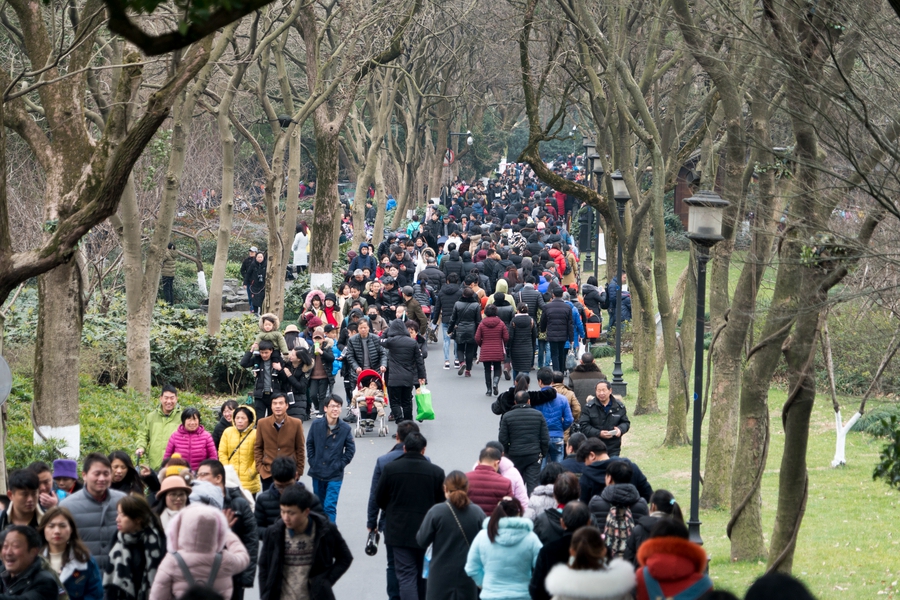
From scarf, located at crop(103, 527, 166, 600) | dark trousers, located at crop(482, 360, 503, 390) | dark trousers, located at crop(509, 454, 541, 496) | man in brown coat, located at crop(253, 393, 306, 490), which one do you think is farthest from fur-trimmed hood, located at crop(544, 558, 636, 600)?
dark trousers, located at crop(482, 360, 503, 390)

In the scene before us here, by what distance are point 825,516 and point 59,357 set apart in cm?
958

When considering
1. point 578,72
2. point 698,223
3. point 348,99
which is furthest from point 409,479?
point 578,72

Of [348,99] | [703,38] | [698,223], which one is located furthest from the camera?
[348,99]

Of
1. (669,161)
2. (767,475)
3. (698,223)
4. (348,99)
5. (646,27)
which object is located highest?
(646,27)

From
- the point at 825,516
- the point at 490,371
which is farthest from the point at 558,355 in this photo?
the point at 825,516

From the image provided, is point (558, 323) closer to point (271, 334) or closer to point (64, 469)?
point (271, 334)

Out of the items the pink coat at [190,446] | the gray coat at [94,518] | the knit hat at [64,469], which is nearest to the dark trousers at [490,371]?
the pink coat at [190,446]

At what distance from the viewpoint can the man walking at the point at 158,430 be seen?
11.3 m

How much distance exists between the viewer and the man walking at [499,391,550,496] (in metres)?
12.0

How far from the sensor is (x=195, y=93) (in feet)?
57.0

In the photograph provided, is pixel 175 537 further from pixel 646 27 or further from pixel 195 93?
pixel 646 27

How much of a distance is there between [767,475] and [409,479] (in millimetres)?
9671

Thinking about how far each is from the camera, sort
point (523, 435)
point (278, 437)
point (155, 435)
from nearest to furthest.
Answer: point (278, 437) → point (155, 435) → point (523, 435)

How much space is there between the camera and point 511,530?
7559 millimetres
